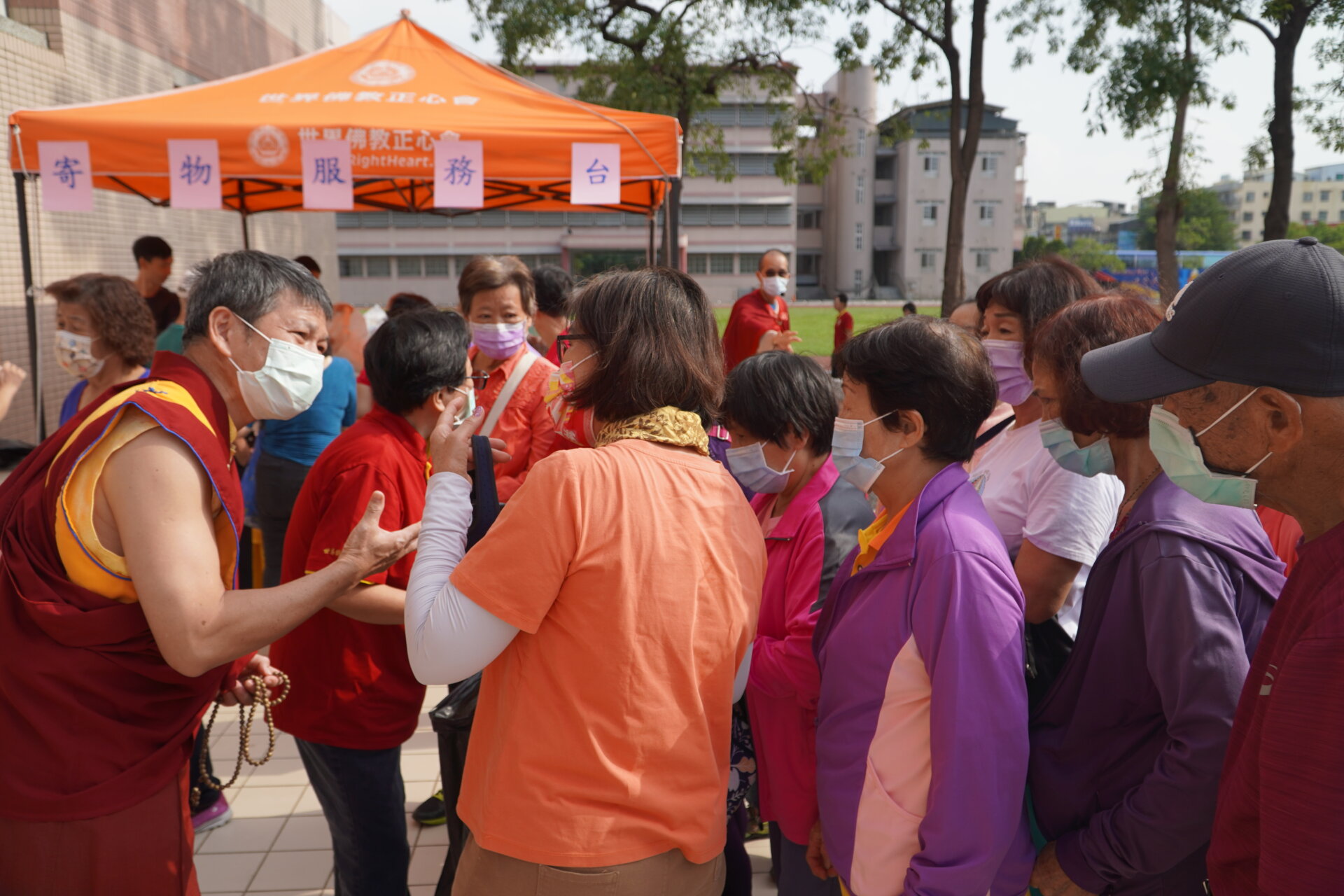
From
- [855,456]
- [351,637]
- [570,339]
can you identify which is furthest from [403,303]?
[855,456]

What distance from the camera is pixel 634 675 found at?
59.1 inches

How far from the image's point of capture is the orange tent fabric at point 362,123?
198 inches

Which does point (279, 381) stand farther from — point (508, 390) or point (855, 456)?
point (508, 390)

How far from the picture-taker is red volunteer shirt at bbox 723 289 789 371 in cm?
773

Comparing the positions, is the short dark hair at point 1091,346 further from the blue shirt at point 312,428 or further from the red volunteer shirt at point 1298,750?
the blue shirt at point 312,428

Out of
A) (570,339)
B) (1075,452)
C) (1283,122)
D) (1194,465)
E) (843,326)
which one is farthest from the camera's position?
(843,326)

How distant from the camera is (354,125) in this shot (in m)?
5.04

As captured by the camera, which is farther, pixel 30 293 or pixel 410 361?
pixel 30 293

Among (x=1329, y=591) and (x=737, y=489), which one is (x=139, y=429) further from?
(x=1329, y=591)

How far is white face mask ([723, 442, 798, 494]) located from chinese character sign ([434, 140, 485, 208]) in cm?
339

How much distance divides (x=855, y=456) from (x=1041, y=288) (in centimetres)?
108

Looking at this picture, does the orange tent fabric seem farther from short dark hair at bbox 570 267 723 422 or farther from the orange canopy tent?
short dark hair at bbox 570 267 723 422

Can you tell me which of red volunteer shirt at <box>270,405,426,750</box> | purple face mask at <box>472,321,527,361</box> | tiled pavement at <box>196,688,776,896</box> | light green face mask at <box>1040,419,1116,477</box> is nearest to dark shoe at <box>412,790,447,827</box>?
tiled pavement at <box>196,688,776,896</box>

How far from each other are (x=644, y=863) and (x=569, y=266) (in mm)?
50952
